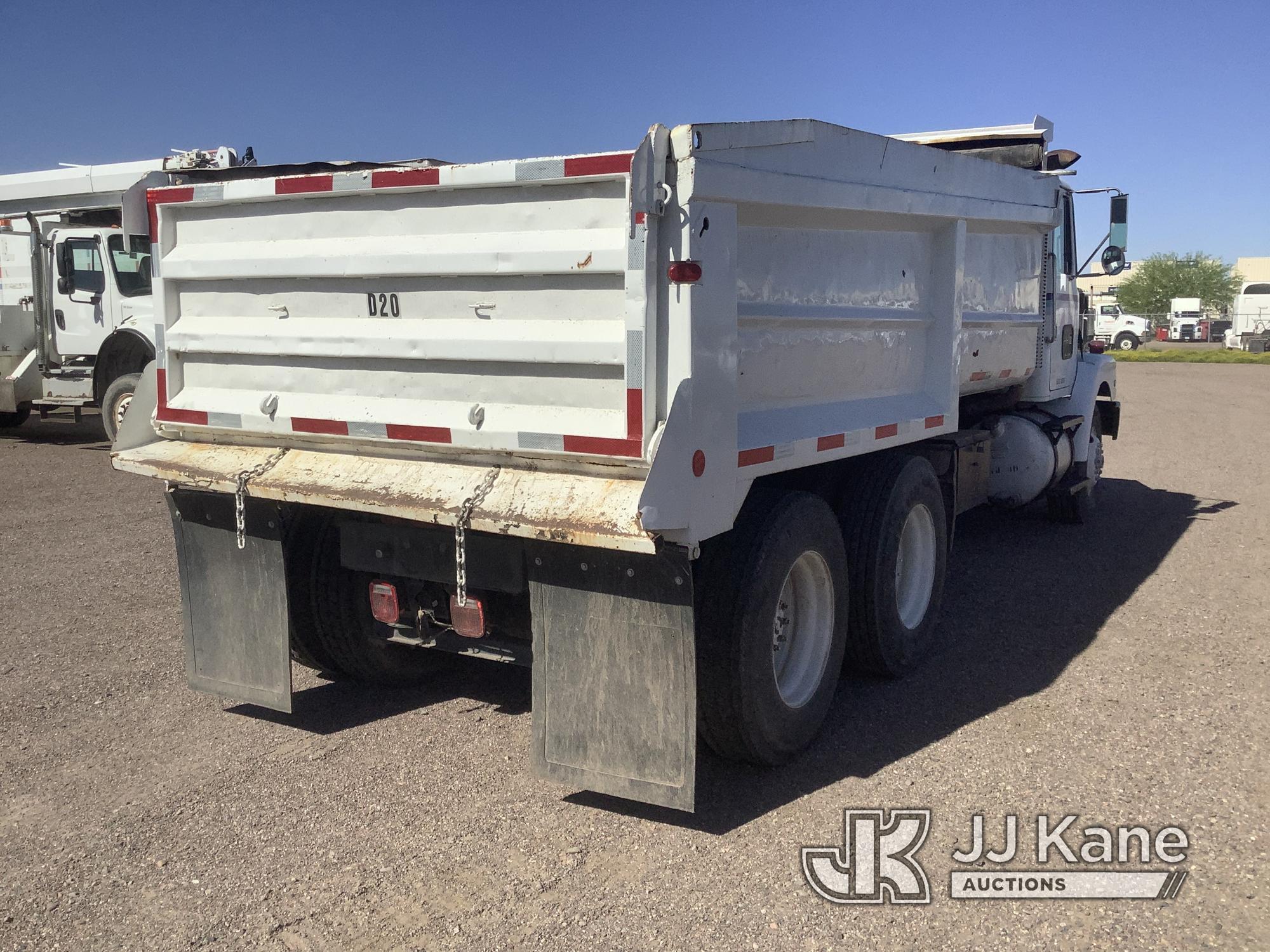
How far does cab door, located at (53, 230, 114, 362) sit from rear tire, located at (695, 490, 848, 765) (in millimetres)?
12367

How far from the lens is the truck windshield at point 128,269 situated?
1399cm

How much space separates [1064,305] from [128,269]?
456 inches

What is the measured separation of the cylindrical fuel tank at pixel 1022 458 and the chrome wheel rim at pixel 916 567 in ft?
7.51

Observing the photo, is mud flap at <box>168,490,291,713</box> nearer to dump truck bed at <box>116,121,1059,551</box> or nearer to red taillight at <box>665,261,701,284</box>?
dump truck bed at <box>116,121,1059,551</box>

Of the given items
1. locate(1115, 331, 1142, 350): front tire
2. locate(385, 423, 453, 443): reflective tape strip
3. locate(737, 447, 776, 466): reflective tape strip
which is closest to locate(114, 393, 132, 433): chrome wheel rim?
locate(385, 423, 453, 443): reflective tape strip

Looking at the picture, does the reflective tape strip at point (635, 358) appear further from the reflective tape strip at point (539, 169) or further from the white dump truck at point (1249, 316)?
the white dump truck at point (1249, 316)

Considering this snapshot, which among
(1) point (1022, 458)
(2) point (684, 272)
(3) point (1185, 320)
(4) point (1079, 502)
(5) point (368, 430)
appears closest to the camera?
(2) point (684, 272)

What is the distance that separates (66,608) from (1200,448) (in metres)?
A: 14.1

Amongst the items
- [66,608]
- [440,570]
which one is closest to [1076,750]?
[440,570]

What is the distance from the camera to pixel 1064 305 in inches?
334

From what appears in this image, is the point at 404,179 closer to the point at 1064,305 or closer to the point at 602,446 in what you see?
the point at 602,446

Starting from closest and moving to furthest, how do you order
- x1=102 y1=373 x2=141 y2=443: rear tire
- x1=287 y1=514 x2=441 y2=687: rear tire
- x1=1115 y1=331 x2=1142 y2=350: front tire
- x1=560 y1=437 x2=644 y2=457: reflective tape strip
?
1. x1=560 y1=437 x2=644 y2=457: reflective tape strip
2. x1=287 y1=514 x2=441 y2=687: rear tire
3. x1=102 y1=373 x2=141 y2=443: rear tire
4. x1=1115 y1=331 x2=1142 y2=350: front tire

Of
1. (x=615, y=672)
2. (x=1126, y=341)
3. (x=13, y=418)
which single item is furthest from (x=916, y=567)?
(x=1126, y=341)

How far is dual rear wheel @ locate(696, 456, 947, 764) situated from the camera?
405 centimetres
